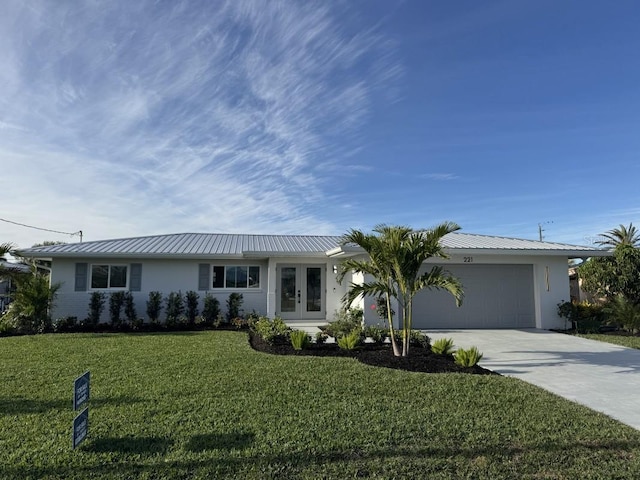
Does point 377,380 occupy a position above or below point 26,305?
below

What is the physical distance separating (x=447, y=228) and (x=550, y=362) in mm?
3432

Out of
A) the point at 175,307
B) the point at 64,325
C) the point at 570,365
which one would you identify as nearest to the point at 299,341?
the point at 570,365

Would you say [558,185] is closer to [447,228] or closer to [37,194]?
[447,228]

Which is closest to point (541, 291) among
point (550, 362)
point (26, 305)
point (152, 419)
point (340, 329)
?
point (550, 362)

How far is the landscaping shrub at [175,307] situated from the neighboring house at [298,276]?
0.50 m

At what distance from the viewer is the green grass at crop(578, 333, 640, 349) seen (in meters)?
10.7

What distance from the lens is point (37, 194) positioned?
599 inches

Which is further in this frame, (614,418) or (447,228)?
(447,228)

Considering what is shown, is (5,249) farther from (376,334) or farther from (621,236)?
(621,236)

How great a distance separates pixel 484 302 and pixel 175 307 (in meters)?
11.0

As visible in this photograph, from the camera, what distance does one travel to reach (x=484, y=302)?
47.0 feet

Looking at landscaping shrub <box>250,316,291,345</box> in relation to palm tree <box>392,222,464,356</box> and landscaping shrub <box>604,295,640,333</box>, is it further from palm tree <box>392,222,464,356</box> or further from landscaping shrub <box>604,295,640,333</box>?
landscaping shrub <box>604,295,640,333</box>

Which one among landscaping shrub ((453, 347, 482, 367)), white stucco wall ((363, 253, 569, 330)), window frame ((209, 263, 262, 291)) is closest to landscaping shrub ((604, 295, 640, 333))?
white stucco wall ((363, 253, 569, 330))

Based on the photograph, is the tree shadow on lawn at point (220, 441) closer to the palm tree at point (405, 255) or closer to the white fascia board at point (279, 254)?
the palm tree at point (405, 255)
